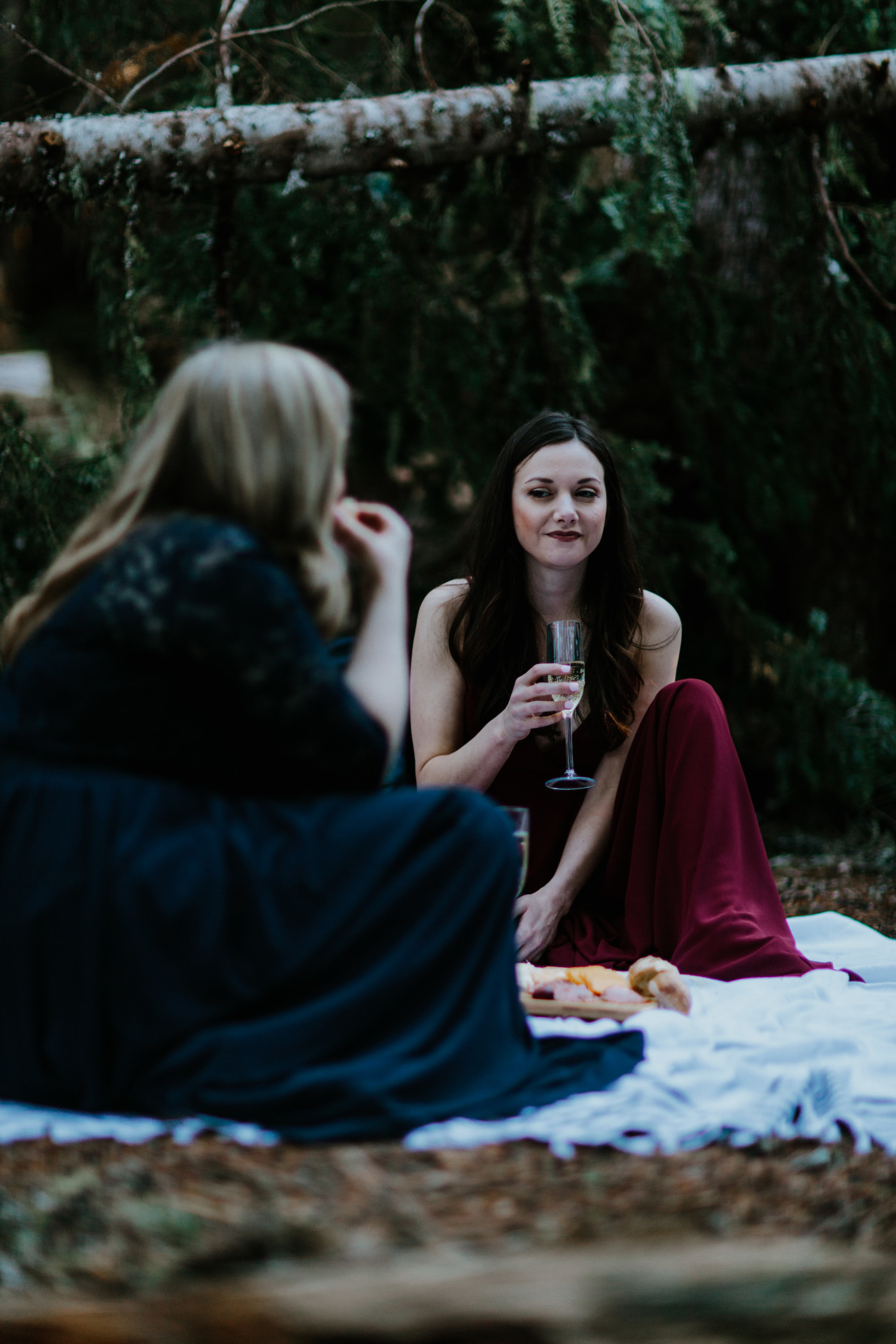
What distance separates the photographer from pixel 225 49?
173 inches

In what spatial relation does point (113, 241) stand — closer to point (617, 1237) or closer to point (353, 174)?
point (353, 174)

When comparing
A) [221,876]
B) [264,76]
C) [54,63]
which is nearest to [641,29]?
[264,76]

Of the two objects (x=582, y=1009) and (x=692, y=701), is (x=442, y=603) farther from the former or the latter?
(x=582, y=1009)

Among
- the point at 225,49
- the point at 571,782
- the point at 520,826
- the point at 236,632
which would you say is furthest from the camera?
the point at 225,49

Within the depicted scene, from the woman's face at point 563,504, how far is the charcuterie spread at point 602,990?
1.24 meters

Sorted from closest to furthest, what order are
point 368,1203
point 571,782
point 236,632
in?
1. point 368,1203
2. point 236,632
3. point 571,782

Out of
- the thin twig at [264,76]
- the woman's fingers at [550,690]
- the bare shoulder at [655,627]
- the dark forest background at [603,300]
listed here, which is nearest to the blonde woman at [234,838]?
the woman's fingers at [550,690]

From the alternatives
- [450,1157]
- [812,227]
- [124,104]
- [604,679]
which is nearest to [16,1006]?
[450,1157]

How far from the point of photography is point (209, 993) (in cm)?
202

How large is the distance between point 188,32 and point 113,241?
3.83ft

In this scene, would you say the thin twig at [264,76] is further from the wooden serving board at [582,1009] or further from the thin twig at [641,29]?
the wooden serving board at [582,1009]

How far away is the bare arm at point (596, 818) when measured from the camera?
330cm

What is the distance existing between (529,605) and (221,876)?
6.31ft

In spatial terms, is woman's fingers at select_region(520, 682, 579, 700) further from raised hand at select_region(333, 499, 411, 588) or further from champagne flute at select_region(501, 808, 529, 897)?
raised hand at select_region(333, 499, 411, 588)
